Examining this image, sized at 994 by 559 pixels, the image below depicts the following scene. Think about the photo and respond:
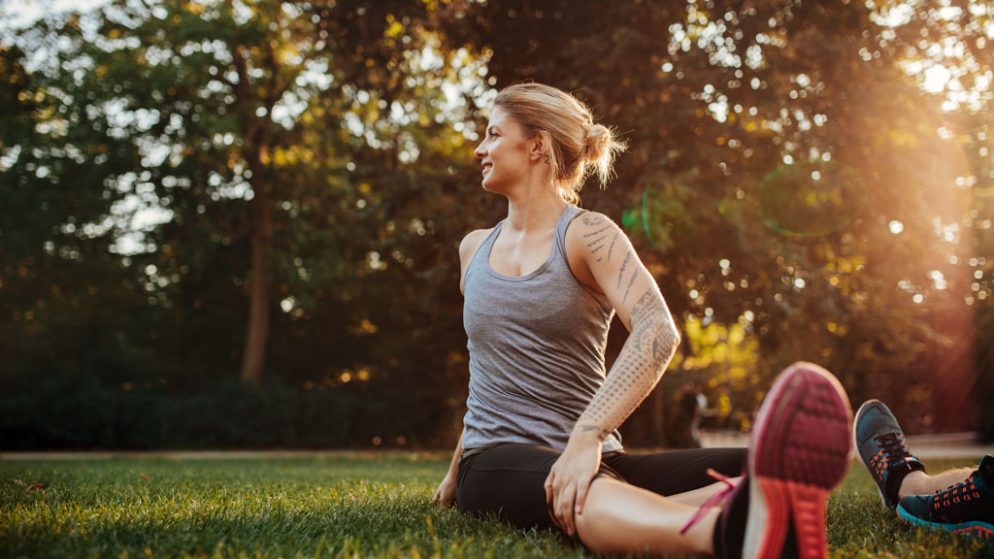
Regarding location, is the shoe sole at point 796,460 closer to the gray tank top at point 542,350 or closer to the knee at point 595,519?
the knee at point 595,519

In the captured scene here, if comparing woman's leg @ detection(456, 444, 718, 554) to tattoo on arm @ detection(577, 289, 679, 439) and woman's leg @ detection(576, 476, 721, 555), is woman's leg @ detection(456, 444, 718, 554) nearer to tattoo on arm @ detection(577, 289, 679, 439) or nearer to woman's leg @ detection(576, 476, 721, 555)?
woman's leg @ detection(576, 476, 721, 555)

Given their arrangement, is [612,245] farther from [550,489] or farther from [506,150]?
[550,489]

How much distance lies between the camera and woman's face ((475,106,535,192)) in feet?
11.0

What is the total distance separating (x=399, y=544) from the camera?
264 centimetres

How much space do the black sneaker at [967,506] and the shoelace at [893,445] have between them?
0.47m

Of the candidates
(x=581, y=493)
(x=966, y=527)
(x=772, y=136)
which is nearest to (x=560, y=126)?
(x=581, y=493)

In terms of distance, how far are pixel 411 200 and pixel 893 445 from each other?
11.3 metres

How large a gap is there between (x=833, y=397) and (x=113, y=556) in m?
2.05

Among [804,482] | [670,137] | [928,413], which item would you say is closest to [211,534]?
[804,482]

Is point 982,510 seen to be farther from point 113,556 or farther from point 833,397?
point 113,556

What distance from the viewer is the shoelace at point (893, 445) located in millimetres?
3883

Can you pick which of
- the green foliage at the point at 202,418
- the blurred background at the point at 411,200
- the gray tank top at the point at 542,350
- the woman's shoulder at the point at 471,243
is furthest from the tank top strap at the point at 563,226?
the green foliage at the point at 202,418

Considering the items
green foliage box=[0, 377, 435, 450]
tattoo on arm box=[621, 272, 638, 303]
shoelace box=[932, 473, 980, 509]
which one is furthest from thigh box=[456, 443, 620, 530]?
green foliage box=[0, 377, 435, 450]

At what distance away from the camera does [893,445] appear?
12.9ft
